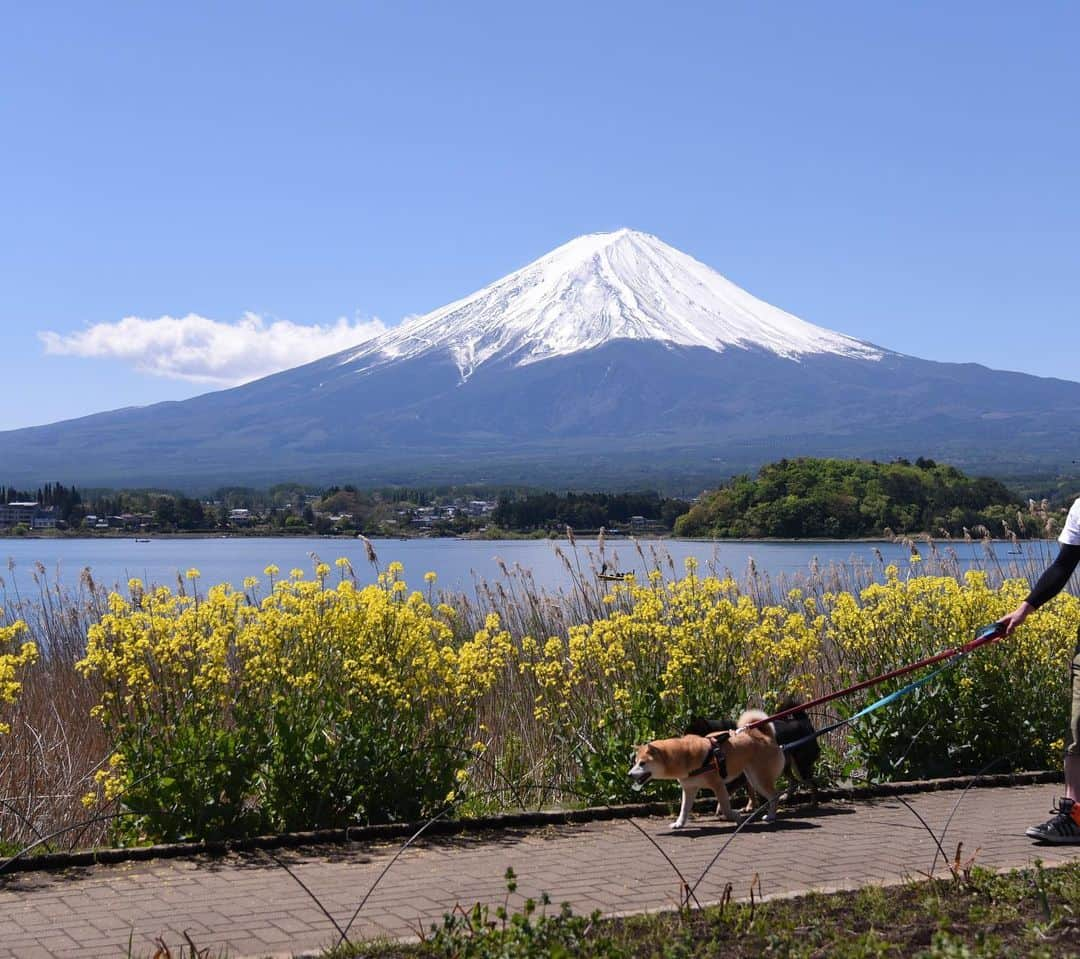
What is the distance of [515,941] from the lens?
17.0ft

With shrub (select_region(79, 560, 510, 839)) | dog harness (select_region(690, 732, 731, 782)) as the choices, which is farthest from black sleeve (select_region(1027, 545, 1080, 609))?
shrub (select_region(79, 560, 510, 839))

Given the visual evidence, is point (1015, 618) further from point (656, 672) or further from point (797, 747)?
point (656, 672)

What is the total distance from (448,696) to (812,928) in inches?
159

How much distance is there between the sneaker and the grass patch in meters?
1.07

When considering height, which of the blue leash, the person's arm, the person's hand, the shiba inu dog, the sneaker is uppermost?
the person's arm

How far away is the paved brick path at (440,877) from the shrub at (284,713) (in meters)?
0.37

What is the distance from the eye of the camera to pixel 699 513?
5481cm

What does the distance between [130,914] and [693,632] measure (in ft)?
14.9

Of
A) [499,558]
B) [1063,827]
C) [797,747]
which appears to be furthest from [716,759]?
[499,558]

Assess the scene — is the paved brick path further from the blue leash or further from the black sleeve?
the black sleeve

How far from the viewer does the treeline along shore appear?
45.0m

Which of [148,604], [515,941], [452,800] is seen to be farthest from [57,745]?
[515,941]

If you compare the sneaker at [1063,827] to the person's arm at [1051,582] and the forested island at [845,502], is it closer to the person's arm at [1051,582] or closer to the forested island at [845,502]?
the person's arm at [1051,582]

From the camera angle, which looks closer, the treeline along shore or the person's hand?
the person's hand
